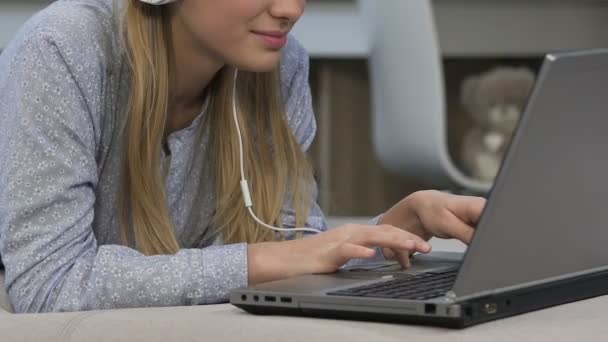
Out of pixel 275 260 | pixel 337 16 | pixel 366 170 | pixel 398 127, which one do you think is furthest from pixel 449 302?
pixel 366 170

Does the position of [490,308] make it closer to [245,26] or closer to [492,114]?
[245,26]

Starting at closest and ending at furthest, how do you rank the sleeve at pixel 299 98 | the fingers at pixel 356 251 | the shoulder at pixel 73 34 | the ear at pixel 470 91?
the fingers at pixel 356 251
the shoulder at pixel 73 34
the sleeve at pixel 299 98
the ear at pixel 470 91

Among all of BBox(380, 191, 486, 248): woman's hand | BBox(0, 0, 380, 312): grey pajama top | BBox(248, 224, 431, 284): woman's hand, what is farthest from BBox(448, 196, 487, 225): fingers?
BBox(0, 0, 380, 312): grey pajama top

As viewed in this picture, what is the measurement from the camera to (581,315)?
98cm

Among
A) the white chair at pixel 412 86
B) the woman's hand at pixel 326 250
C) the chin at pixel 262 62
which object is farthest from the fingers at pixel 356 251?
the white chair at pixel 412 86

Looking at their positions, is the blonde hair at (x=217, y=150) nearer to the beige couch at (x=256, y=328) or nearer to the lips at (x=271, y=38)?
the lips at (x=271, y=38)

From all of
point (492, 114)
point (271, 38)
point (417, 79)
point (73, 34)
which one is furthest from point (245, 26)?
point (492, 114)

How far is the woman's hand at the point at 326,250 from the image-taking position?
3.60 ft

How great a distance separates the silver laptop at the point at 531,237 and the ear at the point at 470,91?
2.56 metres

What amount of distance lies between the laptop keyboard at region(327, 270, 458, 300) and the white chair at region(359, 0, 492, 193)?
63.7 inches

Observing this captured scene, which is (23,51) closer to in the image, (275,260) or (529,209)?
(275,260)

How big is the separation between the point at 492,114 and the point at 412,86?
0.77 m

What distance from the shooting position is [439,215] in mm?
1265

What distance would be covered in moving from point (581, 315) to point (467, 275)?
0.17 meters
